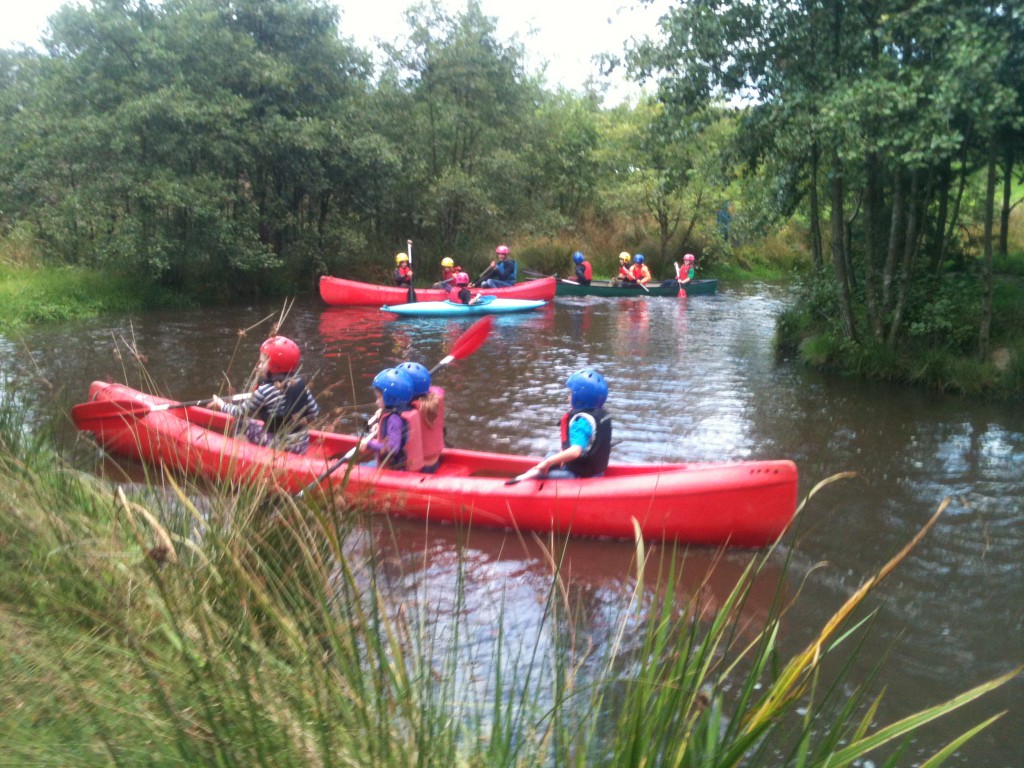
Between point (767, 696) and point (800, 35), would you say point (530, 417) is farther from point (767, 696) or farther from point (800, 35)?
point (767, 696)

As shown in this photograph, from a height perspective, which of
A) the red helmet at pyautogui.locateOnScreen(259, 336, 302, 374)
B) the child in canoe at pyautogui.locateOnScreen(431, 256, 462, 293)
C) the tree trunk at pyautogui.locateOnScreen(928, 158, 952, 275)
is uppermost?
the tree trunk at pyautogui.locateOnScreen(928, 158, 952, 275)

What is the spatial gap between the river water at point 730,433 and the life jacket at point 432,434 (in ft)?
1.72

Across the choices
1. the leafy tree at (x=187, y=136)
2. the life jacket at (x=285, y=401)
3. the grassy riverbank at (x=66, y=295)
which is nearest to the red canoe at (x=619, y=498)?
the life jacket at (x=285, y=401)

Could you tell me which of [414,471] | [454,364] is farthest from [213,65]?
[414,471]

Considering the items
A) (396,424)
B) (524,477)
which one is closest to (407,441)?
(396,424)

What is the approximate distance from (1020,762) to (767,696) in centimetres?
247

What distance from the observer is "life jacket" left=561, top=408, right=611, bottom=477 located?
5.73 meters

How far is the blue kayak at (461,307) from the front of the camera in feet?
54.4

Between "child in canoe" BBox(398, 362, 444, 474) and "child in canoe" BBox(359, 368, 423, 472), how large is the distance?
54 mm

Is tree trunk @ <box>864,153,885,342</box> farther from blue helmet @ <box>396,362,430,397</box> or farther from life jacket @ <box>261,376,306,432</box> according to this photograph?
life jacket @ <box>261,376,306,432</box>

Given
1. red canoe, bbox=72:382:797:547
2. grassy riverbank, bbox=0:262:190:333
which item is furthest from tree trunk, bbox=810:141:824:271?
grassy riverbank, bbox=0:262:190:333

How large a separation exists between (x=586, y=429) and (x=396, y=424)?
129cm

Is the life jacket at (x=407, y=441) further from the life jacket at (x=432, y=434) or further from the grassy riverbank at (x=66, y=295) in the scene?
the grassy riverbank at (x=66, y=295)

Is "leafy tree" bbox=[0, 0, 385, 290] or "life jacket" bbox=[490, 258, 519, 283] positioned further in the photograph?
"life jacket" bbox=[490, 258, 519, 283]
